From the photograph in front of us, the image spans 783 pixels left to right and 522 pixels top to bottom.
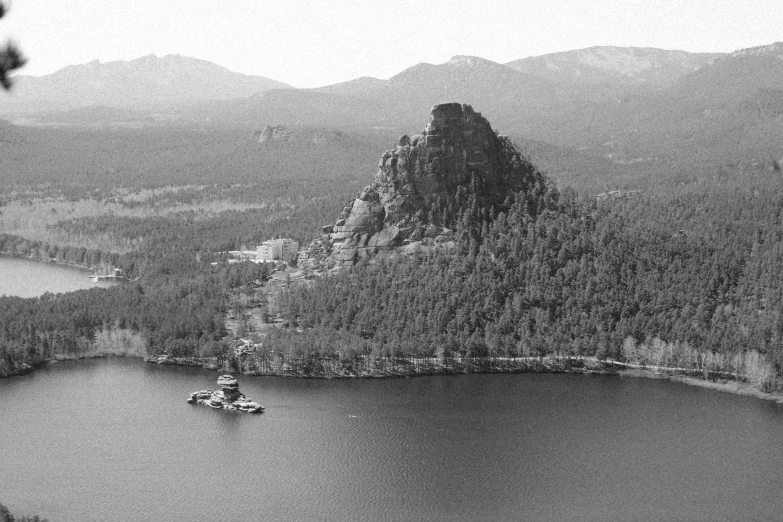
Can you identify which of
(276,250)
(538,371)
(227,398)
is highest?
(276,250)

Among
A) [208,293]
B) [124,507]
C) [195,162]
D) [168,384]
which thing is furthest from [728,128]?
[124,507]

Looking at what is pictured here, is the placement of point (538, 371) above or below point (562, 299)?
below

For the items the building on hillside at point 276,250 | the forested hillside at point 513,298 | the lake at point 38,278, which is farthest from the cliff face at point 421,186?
the lake at point 38,278

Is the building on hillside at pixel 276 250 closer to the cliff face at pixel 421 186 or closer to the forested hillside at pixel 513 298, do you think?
the forested hillside at pixel 513 298

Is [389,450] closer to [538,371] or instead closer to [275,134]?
[538,371]

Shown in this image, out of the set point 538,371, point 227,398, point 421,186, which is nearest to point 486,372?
point 538,371
